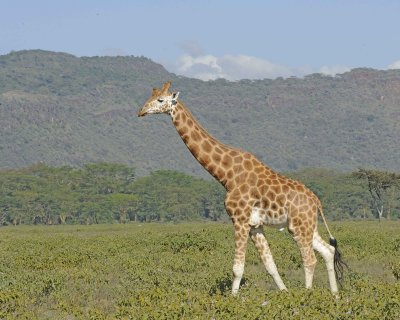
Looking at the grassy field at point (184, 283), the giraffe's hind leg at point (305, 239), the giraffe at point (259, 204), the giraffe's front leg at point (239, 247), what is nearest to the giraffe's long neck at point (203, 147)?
the giraffe at point (259, 204)

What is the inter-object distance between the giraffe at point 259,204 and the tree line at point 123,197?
112937 mm

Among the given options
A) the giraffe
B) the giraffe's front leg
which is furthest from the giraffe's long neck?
the giraffe's front leg

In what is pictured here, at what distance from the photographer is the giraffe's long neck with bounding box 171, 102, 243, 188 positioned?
1348 centimetres

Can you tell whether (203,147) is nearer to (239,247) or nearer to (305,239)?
(239,247)

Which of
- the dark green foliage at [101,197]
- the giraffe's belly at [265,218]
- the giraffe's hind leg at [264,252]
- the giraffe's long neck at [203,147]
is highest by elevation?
the giraffe's long neck at [203,147]

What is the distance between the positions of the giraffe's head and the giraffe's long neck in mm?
183

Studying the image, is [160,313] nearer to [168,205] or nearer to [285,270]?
[285,270]

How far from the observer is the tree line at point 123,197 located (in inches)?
5000

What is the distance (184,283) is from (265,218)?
10.3 ft

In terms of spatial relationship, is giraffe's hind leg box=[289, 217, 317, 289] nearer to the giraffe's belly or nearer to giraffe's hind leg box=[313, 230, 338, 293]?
the giraffe's belly

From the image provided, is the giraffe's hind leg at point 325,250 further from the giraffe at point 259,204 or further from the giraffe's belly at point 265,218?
the giraffe's belly at point 265,218

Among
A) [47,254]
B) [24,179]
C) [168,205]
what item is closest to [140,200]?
[168,205]

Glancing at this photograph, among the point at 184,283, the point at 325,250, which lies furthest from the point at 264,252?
the point at 184,283

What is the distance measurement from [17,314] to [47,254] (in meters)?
10.8
